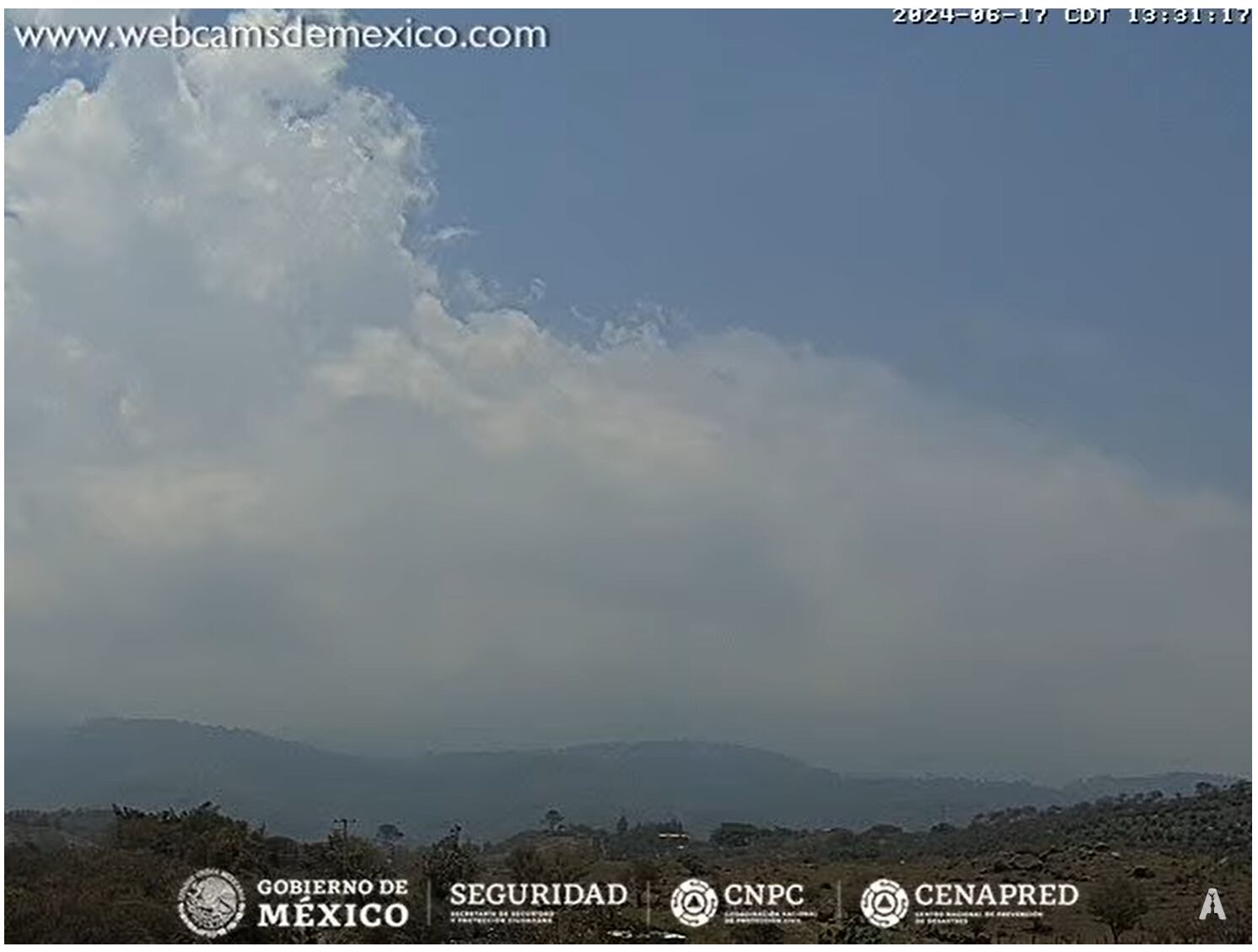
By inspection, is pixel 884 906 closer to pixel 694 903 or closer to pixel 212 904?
pixel 694 903

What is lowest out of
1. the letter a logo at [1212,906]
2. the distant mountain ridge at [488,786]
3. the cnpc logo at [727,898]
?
the letter a logo at [1212,906]

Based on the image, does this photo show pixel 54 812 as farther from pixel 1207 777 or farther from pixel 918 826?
pixel 1207 777

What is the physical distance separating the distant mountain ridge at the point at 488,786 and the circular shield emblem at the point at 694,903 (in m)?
0.45

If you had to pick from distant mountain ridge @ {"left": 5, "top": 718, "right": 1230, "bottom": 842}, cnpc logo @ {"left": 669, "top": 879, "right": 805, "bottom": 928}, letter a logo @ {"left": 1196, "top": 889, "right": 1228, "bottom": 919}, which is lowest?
letter a logo @ {"left": 1196, "top": 889, "right": 1228, "bottom": 919}

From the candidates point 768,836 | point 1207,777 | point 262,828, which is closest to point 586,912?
point 768,836

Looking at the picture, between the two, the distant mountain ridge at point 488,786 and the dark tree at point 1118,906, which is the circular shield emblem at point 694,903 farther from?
the dark tree at point 1118,906

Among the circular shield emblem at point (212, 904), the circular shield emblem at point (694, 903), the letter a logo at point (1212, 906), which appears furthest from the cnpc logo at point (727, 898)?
the circular shield emblem at point (212, 904)

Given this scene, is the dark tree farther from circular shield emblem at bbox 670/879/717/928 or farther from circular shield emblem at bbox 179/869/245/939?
circular shield emblem at bbox 179/869/245/939

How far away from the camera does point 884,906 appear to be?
944cm

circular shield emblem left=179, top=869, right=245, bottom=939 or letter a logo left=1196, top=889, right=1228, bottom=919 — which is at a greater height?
circular shield emblem left=179, top=869, right=245, bottom=939

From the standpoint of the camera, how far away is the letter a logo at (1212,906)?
31.1 feet

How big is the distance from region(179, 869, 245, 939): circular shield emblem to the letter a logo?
4586mm

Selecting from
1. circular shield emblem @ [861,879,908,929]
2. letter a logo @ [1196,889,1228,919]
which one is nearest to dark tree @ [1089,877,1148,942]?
letter a logo @ [1196,889,1228,919]

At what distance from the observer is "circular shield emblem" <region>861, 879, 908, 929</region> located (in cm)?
942
